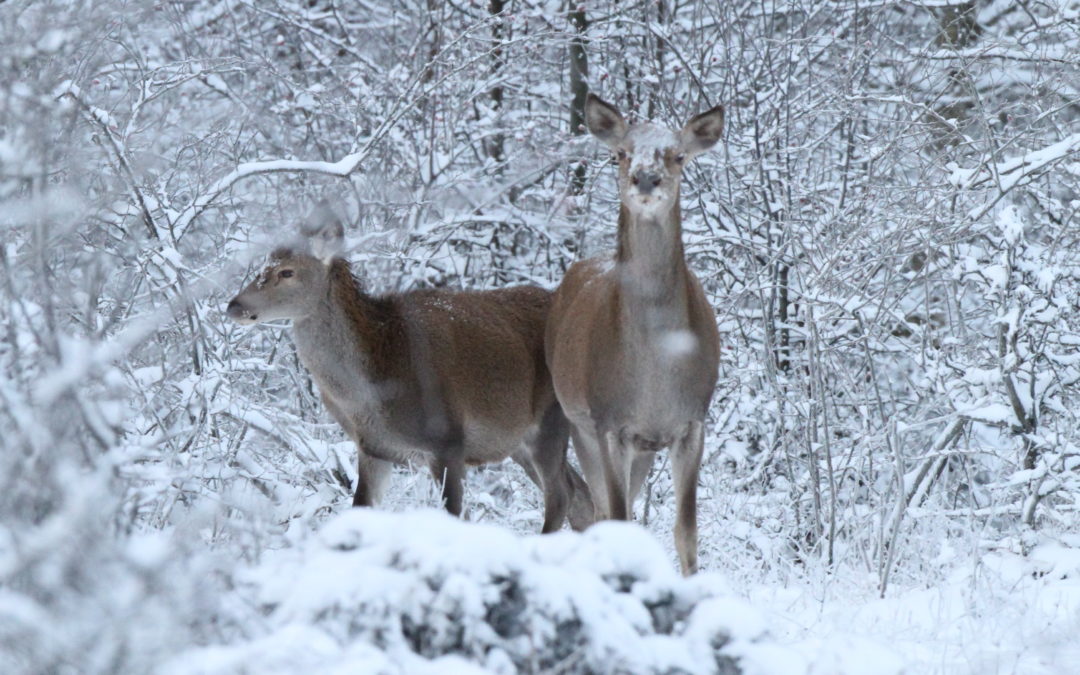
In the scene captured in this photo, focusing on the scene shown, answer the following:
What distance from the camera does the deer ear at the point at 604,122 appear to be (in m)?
7.48

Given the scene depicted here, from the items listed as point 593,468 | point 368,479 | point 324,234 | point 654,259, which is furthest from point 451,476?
point 654,259

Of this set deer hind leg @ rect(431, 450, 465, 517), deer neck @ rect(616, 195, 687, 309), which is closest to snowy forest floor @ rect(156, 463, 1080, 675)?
deer neck @ rect(616, 195, 687, 309)

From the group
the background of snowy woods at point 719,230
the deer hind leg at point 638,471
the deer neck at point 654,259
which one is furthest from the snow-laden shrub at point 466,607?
the deer hind leg at point 638,471

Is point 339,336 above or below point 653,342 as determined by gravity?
above

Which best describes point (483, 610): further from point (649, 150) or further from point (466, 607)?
point (649, 150)

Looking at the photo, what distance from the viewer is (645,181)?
22.3 feet

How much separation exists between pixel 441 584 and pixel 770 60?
26.6ft

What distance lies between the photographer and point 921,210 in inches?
366

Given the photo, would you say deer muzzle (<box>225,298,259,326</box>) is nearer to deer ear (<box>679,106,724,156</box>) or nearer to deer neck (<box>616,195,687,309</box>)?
deer neck (<box>616,195,687,309</box>)

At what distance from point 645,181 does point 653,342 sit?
86 centimetres

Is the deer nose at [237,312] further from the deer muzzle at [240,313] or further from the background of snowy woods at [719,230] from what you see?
the background of snowy woods at [719,230]

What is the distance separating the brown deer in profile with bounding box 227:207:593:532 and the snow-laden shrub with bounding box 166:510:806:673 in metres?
4.03

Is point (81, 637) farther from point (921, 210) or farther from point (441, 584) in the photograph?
point (921, 210)

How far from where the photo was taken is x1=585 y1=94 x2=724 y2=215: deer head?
6.86 metres
